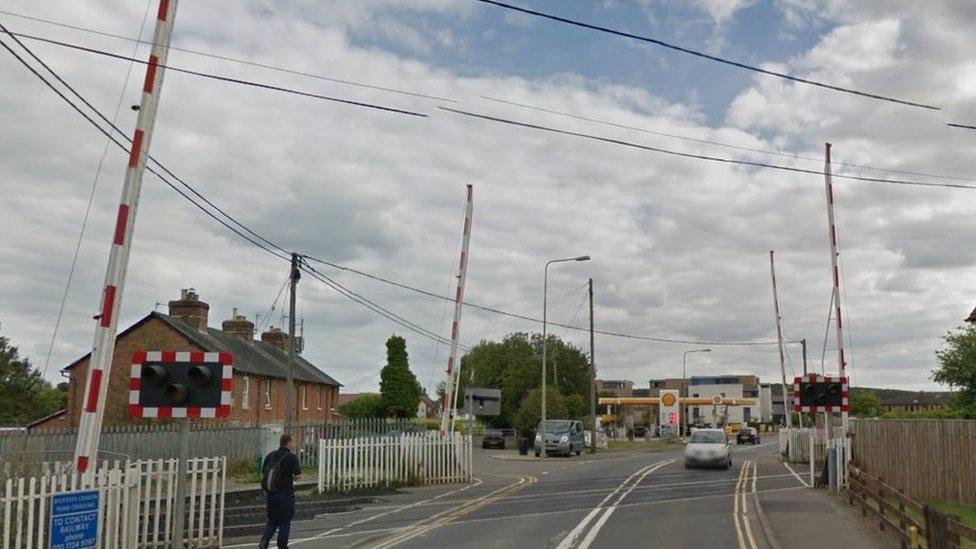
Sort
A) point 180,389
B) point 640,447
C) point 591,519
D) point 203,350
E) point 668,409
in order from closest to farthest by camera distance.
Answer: point 180,389 < point 591,519 < point 203,350 < point 640,447 < point 668,409

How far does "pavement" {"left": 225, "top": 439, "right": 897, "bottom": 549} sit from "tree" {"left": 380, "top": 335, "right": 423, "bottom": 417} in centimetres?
2820

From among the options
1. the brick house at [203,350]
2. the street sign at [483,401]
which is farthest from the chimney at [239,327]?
the street sign at [483,401]

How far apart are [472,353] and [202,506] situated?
99.0m

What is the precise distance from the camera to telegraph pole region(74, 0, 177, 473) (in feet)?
38.3

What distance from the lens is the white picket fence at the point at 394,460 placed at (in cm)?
2569

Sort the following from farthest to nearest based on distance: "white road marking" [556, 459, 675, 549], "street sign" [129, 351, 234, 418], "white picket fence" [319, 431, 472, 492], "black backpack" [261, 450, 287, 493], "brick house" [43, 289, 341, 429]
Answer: "brick house" [43, 289, 341, 429] → "white picket fence" [319, 431, 472, 492] → "white road marking" [556, 459, 675, 549] → "black backpack" [261, 450, 287, 493] → "street sign" [129, 351, 234, 418]

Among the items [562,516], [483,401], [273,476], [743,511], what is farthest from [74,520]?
[483,401]

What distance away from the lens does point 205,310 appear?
147ft

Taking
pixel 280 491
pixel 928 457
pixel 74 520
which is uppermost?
pixel 928 457

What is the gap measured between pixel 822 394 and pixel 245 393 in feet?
91.0

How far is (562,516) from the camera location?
1919cm

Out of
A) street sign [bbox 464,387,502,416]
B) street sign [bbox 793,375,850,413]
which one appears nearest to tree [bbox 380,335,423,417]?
street sign [bbox 464,387,502,416]

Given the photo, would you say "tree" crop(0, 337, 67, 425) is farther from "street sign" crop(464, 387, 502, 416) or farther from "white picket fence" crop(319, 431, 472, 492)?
"white picket fence" crop(319, 431, 472, 492)

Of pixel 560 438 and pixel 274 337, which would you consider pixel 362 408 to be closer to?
pixel 274 337
